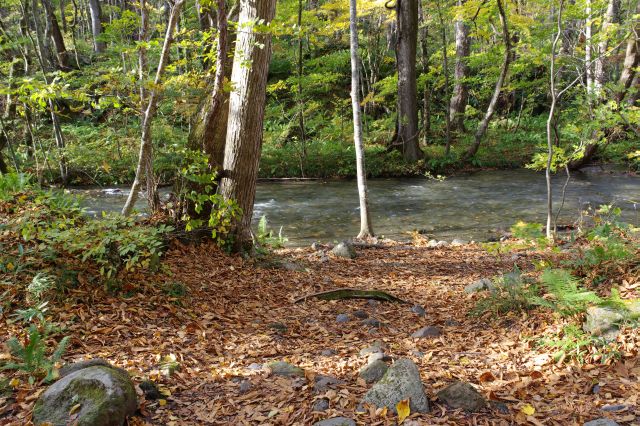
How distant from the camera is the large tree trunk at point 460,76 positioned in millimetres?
19703

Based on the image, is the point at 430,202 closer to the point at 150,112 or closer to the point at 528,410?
the point at 150,112

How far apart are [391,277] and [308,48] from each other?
17.9m

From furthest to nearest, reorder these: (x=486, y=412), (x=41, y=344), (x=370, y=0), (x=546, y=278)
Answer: (x=370, y=0) → (x=546, y=278) → (x=41, y=344) → (x=486, y=412)

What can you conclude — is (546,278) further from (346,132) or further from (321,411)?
(346,132)

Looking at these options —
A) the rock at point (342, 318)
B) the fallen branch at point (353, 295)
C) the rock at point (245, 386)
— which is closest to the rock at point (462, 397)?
the rock at point (245, 386)

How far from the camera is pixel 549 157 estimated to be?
26.7 ft

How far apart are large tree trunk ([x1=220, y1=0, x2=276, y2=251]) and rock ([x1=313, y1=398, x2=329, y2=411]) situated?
11.8ft

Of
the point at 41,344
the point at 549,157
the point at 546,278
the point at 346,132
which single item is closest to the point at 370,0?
the point at 346,132

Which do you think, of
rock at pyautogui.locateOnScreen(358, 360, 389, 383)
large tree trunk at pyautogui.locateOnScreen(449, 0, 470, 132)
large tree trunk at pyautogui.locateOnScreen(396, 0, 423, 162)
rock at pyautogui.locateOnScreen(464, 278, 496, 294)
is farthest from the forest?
large tree trunk at pyautogui.locateOnScreen(449, 0, 470, 132)

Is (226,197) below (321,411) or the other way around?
the other way around

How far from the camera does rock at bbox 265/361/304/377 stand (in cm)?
357

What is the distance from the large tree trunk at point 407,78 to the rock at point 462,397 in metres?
15.4

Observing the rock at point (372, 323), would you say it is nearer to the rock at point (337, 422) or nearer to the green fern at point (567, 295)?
the green fern at point (567, 295)

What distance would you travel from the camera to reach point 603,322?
379 centimetres
